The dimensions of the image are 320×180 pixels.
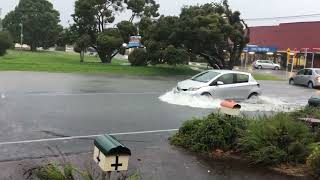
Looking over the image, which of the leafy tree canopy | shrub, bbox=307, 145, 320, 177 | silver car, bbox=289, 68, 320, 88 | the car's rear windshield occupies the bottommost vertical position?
silver car, bbox=289, 68, 320, 88

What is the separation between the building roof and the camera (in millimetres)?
74500

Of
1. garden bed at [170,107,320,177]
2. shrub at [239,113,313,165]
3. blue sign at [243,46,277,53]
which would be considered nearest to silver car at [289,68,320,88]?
garden bed at [170,107,320,177]

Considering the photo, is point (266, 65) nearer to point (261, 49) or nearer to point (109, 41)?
point (261, 49)

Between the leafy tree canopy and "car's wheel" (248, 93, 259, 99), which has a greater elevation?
the leafy tree canopy

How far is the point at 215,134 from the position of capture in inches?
391

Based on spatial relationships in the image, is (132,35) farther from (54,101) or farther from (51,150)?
(51,150)

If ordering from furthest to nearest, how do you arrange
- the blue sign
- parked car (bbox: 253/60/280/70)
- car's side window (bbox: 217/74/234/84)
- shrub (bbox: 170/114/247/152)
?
the blue sign → parked car (bbox: 253/60/280/70) → car's side window (bbox: 217/74/234/84) → shrub (bbox: 170/114/247/152)

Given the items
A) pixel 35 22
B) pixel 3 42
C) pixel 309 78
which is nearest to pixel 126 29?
pixel 3 42

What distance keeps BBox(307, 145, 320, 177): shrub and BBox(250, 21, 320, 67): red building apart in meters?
67.6

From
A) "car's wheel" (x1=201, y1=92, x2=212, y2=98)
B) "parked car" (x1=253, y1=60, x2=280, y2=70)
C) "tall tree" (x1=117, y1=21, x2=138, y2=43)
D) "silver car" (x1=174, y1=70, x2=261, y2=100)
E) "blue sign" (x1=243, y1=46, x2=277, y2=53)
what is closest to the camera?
"car's wheel" (x1=201, y1=92, x2=212, y2=98)

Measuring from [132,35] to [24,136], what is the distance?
39145mm

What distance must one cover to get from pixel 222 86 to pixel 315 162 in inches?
481

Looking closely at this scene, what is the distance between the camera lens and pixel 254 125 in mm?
9609

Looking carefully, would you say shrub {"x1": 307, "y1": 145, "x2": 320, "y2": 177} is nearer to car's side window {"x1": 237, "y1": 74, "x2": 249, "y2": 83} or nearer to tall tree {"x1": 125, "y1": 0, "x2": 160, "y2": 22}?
car's side window {"x1": 237, "y1": 74, "x2": 249, "y2": 83}
